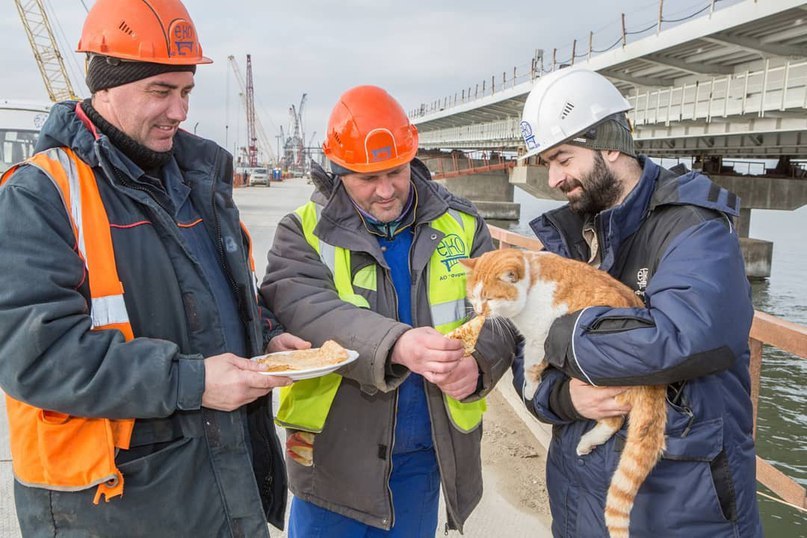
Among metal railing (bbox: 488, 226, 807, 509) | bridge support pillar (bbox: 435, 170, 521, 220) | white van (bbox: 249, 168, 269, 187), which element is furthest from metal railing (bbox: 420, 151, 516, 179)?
metal railing (bbox: 488, 226, 807, 509)

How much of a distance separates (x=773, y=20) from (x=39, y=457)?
1847cm

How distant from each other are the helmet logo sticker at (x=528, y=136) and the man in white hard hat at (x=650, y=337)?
17 mm

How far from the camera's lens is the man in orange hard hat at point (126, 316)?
1425 millimetres

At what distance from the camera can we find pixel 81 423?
59.2 inches

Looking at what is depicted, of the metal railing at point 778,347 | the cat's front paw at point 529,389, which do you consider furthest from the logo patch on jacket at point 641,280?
the metal railing at point 778,347

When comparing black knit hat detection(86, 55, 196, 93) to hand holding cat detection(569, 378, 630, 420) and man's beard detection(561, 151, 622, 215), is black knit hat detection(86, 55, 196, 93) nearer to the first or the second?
man's beard detection(561, 151, 622, 215)

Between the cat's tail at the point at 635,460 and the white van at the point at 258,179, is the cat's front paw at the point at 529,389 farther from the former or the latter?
the white van at the point at 258,179

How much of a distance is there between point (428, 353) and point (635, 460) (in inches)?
30.6

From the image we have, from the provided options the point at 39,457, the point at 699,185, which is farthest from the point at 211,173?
the point at 699,185

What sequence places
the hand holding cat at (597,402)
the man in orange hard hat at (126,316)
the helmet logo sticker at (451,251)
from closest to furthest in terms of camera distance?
the man in orange hard hat at (126,316), the hand holding cat at (597,402), the helmet logo sticker at (451,251)

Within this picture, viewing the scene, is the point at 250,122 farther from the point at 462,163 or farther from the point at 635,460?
the point at 635,460

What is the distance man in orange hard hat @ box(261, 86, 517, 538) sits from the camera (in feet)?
7.44

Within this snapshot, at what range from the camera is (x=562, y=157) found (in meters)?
2.26

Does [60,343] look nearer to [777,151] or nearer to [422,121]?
[777,151]
